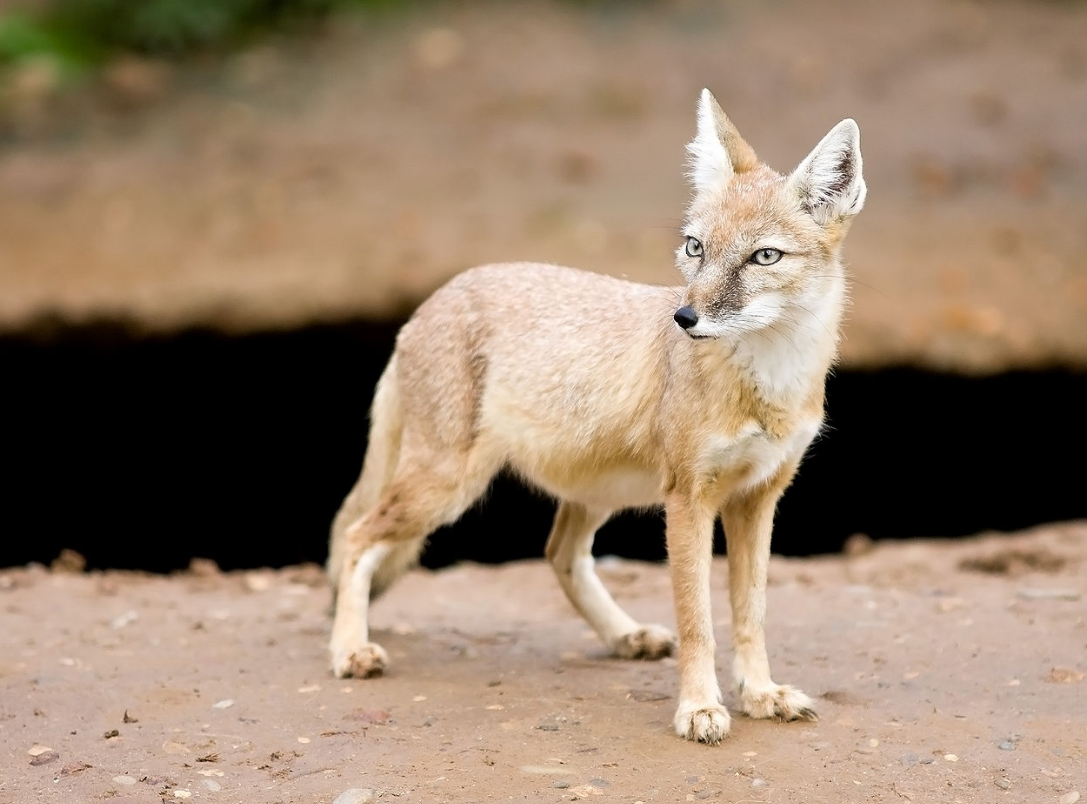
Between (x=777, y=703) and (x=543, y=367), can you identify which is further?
(x=543, y=367)

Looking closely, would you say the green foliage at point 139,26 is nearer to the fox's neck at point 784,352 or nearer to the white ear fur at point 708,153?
the white ear fur at point 708,153

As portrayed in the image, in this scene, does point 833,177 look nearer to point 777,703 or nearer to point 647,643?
point 777,703

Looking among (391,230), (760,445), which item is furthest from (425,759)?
(391,230)

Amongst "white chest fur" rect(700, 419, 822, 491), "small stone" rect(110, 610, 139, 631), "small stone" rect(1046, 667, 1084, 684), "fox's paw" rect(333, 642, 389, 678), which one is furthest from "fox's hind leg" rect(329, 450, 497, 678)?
"small stone" rect(1046, 667, 1084, 684)

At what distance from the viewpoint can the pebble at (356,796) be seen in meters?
3.89

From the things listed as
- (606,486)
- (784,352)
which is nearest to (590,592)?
(606,486)

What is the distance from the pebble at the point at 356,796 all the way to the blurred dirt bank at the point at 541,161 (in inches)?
269

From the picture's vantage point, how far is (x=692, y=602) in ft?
14.8

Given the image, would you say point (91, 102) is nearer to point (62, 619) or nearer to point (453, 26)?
point (453, 26)

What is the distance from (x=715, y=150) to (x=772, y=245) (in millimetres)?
561

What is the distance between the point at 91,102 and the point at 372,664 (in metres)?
10.1

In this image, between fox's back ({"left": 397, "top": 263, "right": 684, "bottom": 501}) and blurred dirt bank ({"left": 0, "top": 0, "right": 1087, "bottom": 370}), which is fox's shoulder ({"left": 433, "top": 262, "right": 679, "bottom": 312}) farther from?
blurred dirt bank ({"left": 0, "top": 0, "right": 1087, "bottom": 370})

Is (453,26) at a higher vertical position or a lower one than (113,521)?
higher

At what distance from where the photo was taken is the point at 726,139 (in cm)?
475
